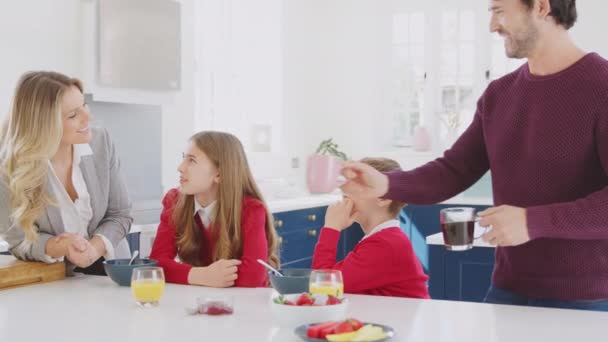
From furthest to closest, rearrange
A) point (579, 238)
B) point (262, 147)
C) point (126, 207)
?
point (262, 147) → point (126, 207) → point (579, 238)

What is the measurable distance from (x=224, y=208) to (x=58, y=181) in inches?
20.6

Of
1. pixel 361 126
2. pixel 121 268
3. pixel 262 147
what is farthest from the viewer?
pixel 361 126

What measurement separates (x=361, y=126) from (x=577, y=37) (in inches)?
71.5

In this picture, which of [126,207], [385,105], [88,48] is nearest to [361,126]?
[385,105]

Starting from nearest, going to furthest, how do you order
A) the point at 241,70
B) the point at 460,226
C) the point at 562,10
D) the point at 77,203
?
the point at 460,226 → the point at 562,10 → the point at 77,203 → the point at 241,70

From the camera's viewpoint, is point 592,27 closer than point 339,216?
No

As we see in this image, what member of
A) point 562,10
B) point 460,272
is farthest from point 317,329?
point 460,272

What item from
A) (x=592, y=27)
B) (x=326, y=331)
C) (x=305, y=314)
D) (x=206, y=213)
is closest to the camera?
(x=326, y=331)

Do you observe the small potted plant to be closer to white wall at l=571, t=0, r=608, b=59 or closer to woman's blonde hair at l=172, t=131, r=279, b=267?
white wall at l=571, t=0, r=608, b=59

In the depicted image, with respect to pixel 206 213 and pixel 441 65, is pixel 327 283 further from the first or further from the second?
pixel 441 65

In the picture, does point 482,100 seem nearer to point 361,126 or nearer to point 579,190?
point 579,190

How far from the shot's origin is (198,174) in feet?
8.69

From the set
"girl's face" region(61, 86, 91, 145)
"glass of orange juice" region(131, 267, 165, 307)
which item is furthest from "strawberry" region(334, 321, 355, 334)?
"girl's face" region(61, 86, 91, 145)

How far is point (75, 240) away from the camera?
2367 millimetres
